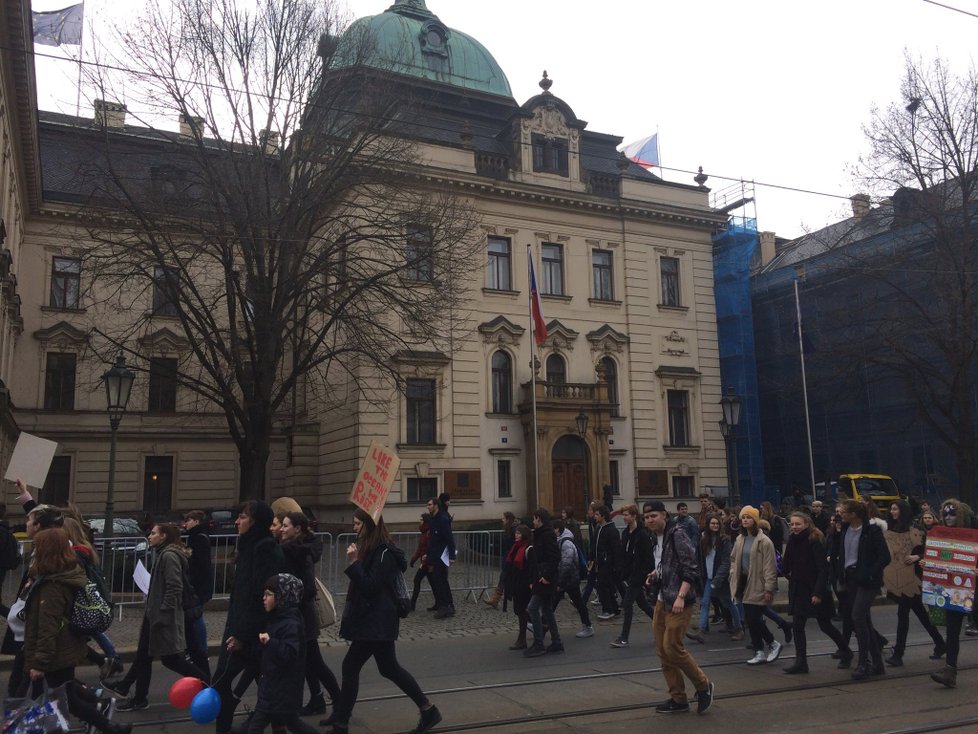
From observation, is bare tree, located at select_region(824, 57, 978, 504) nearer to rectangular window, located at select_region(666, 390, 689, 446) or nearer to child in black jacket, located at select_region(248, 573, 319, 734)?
rectangular window, located at select_region(666, 390, 689, 446)

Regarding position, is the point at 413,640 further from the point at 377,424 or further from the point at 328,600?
the point at 377,424

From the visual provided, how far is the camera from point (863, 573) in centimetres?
938

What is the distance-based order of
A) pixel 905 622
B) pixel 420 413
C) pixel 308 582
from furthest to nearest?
pixel 420 413 → pixel 905 622 → pixel 308 582

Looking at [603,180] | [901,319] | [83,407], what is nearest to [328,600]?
[901,319]

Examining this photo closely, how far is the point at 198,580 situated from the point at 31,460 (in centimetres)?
436

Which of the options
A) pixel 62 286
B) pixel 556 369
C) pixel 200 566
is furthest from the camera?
pixel 556 369

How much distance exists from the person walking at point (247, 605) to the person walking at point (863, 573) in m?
6.38

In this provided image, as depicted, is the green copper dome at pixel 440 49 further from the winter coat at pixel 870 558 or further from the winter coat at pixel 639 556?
the winter coat at pixel 870 558

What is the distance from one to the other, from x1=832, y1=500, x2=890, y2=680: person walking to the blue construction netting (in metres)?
29.9

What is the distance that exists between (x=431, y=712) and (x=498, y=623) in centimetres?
722

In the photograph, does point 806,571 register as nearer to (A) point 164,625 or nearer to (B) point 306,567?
(B) point 306,567

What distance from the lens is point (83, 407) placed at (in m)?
32.8

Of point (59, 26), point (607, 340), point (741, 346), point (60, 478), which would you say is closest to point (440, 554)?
point (59, 26)

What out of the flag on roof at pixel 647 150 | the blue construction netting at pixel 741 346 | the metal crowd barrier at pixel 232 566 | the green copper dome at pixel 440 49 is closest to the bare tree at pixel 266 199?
the metal crowd barrier at pixel 232 566
